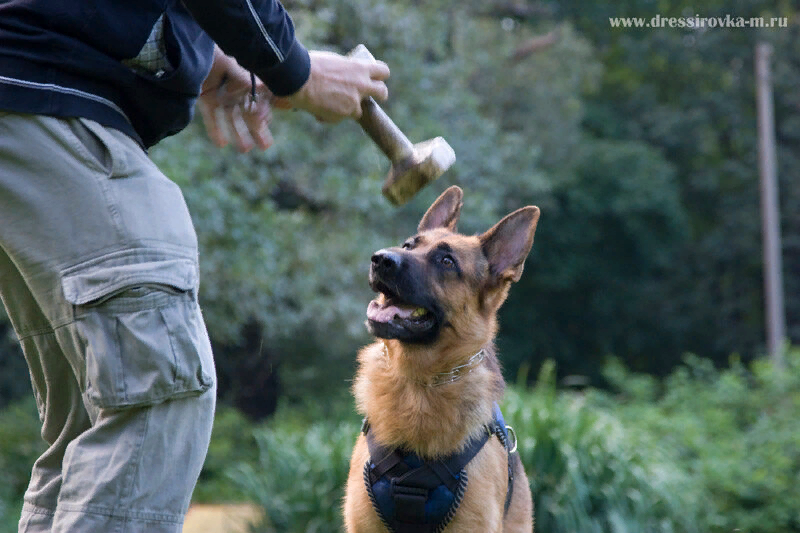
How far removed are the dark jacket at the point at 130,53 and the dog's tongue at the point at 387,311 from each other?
1254mm

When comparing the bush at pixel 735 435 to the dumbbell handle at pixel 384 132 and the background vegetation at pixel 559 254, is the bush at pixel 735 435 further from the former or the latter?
the dumbbell handle at pixel 384 132

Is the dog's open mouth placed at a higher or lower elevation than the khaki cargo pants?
lower

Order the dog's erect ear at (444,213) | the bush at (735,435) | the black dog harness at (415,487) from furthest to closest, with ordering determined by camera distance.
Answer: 1. the bush at (735,435)
2. the dog's erect ear at (444,213)
3. the black dog harness at (415,487)

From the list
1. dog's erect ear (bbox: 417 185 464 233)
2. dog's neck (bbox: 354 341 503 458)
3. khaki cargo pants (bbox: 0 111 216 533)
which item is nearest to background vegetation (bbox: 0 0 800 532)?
dog's neck (bbox: 354 341 503 458)

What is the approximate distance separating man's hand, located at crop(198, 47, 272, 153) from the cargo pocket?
0.78m

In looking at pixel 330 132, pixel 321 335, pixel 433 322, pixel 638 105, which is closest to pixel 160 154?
pixel 330 132

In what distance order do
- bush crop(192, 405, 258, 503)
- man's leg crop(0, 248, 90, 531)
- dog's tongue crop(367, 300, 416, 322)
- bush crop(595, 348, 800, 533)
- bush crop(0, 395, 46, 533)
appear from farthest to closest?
bush crop(192, 405, 258, 503)
bush crop(0, 395, 46, 533)
bush crop(595, 348, 800, 533)
dog's tongue crop(367, 300, 416, 322)
man's leg crop(0, 248, 90, 531)

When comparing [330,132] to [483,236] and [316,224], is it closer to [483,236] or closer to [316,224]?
[316,224]

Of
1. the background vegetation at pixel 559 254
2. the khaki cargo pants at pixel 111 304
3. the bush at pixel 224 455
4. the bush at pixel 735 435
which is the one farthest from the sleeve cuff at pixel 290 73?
the bush at pixel 224 455

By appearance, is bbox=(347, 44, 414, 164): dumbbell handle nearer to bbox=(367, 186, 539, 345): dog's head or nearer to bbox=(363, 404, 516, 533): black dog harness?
bbox=(367, 186, 539, 345): dog's head

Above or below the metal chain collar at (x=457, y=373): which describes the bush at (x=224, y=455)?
below

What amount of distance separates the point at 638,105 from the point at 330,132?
1923cm

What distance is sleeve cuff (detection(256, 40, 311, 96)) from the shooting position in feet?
6.96

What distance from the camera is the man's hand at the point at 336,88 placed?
2254 millimetres
